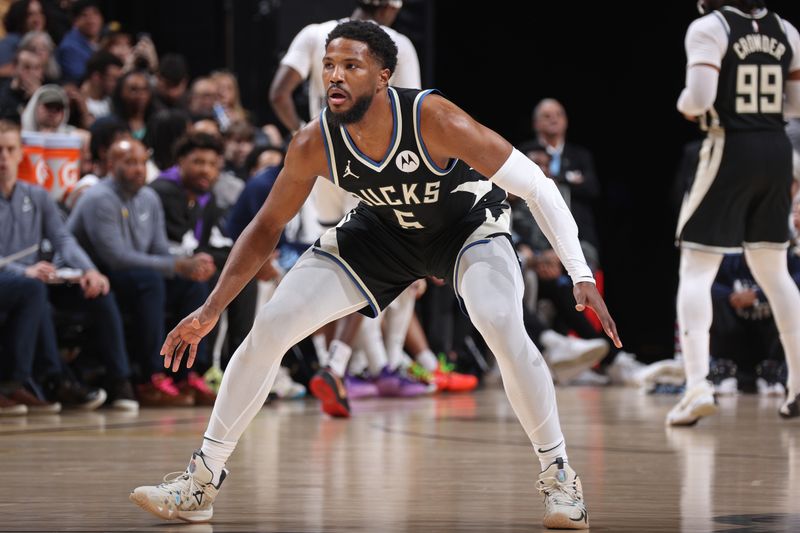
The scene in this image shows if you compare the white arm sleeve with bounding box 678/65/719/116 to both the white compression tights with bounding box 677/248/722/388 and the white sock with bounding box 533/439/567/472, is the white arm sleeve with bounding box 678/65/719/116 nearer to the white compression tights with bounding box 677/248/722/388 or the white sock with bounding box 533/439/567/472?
the white compression tights with bounding box 677/248/722/388

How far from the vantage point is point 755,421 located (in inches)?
220

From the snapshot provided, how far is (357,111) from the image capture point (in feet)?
9.75

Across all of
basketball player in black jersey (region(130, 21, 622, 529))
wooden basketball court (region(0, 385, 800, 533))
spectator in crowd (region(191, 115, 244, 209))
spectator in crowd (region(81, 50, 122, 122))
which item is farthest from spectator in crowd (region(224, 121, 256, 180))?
basketball player in black jersey (region(130, 21, 622, 529))

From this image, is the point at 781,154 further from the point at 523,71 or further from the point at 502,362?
the point at 523,71

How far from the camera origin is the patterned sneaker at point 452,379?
816cm

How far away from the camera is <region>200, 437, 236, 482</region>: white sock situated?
2.99 m

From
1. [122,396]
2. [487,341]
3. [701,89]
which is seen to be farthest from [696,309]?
[122,396]

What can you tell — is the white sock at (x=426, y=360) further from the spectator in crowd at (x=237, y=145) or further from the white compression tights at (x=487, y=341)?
the white compression tights at (x=487, y=341)

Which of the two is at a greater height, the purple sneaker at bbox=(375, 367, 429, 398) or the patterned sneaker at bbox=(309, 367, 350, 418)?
the patterned sneaker at bbox=(309, 367, 350, 418)

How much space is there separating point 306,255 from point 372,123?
0.43 m

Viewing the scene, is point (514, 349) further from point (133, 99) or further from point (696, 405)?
point (133, 99)

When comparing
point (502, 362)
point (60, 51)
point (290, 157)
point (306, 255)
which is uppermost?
point (60, 51)

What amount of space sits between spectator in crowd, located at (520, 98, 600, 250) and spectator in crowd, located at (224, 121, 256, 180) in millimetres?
2073

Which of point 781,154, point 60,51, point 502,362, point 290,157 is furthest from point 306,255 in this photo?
point 60,51
